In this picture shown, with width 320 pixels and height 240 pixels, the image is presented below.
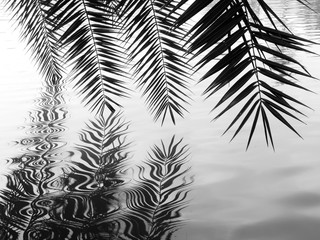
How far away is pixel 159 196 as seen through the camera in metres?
2.67

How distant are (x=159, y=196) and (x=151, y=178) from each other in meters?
0.27

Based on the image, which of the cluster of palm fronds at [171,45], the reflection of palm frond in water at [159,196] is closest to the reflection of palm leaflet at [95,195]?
the reflection of palm frond in water at [159,196]

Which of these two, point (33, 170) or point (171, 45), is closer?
point (171, 45)

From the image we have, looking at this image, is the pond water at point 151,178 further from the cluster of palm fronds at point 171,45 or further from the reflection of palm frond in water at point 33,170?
the cluster of palm fronds at point 171,45

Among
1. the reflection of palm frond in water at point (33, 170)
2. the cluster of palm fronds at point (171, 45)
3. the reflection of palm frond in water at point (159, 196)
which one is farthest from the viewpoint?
the reflection of palm frond in water at point (33, 170)

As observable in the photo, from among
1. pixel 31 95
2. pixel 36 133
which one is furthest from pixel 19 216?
pixel 31 95

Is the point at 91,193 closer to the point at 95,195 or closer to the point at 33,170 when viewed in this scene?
the point at 95,195

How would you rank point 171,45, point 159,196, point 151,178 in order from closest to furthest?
point 171,45, point 159,196, point 151,178

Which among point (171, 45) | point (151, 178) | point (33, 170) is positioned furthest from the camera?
point (33, 170)

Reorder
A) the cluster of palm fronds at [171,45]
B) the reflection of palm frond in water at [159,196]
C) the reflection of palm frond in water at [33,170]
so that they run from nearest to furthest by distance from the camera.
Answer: the cluster of palm fronds at [171,45]
the reflection of palm frond in water at [159,196]
the reflection of palm frond in water at [33,170]

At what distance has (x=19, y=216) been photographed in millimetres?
2492

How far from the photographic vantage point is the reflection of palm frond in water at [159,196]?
2305 millimetres

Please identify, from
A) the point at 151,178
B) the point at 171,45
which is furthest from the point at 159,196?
the point at 171,45

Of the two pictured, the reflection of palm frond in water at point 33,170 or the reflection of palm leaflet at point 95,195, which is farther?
the reflection of palm frond in water at point 33,170
